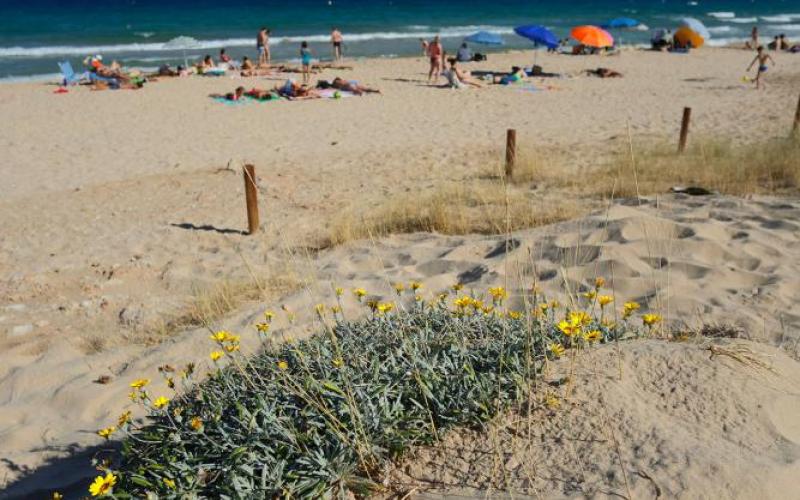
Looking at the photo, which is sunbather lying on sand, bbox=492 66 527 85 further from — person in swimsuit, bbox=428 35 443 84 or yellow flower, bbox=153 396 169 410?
yellow flower, bbox=153 396 169 410

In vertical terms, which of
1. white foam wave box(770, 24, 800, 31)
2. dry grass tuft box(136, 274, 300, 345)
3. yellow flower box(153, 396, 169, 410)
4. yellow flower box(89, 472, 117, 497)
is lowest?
dry grass tuft box(136, 274, 300, 345)

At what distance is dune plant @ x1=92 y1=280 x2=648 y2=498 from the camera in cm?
209

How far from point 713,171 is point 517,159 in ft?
Result: 8.33

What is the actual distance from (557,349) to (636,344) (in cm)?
49

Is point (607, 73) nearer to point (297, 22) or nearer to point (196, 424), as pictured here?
point (196, 424)

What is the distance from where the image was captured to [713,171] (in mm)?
7176

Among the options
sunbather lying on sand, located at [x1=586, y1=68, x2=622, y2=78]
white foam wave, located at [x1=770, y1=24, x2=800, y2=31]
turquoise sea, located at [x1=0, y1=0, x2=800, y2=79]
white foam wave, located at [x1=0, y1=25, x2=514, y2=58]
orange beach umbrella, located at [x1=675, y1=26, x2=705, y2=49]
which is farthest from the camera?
white foam wave, located at [x1=770, y1=24, x2=800, y2=31]

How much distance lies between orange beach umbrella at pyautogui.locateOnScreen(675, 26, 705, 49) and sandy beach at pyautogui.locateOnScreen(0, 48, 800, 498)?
1423 centimetres

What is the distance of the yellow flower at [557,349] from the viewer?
2.45 metres

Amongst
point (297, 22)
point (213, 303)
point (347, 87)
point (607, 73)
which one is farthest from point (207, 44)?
point (213, 303)

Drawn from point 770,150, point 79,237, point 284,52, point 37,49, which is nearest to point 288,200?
point 79,237

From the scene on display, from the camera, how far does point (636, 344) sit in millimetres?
2730

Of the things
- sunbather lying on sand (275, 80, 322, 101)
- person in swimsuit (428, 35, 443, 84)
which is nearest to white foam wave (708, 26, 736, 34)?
person in swimsuit (428, 35, 443, 84)

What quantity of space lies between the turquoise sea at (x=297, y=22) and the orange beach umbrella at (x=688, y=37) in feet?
19.0
